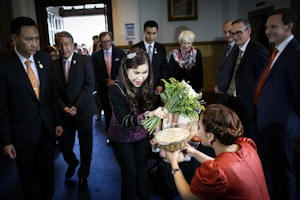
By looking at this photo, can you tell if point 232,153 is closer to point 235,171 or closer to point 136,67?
point 235,171

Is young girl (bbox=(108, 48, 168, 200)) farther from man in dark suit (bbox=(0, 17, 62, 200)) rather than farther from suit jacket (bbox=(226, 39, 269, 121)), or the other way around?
suit jacket (bbox=(226, 39, 269, 121))

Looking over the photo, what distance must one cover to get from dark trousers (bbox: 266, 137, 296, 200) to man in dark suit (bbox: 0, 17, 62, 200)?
2.03m

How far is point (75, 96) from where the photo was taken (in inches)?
111

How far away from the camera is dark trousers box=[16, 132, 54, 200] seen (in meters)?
2.11

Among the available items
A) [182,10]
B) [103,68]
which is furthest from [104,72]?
[182,10]

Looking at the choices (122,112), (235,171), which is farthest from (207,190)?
(122,112)

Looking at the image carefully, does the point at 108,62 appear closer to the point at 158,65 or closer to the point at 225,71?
the point at 158,65

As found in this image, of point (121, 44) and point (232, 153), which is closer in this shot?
point (232, 153)

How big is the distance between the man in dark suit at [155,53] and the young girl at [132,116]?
1.59m

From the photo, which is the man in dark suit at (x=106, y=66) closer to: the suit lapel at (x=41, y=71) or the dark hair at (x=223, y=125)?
the suit lapel at (x=41, y=71)

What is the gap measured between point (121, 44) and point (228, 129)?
572 centimetres

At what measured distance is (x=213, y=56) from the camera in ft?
23.0

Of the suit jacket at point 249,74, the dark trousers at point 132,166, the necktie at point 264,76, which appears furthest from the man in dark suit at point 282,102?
the dark trousers at point 132,166

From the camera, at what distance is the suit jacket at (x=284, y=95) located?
1996mm
